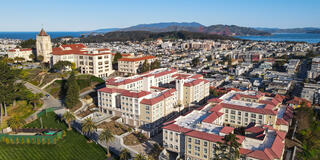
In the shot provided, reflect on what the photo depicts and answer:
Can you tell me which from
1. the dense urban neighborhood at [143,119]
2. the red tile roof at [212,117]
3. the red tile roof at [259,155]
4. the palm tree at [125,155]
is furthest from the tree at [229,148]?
the palm tree at [125,155]

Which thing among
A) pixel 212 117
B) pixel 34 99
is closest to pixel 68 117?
pixel 34 99

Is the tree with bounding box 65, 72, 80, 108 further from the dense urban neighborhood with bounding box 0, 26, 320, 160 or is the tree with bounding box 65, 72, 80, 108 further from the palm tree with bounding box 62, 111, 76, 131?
the palm tree with bounding box 62, 111, 76, 131

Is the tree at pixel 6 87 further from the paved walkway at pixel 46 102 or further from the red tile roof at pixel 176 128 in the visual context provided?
the red tile roof at pixel 176 128

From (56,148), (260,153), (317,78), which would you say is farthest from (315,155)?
(317,78)

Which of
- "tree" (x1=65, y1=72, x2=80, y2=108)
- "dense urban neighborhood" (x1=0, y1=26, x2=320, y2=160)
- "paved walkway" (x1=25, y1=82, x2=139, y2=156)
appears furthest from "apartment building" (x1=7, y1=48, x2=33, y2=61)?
"tree" (x1=65, y1=72, x2=80, y2=108)

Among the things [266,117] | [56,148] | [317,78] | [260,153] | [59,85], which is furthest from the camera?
[317,78]

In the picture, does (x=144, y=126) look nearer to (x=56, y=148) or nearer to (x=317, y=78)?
(x=56, y=148)
